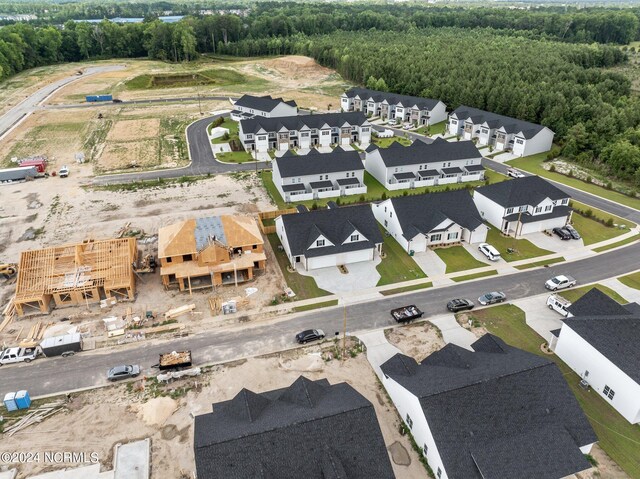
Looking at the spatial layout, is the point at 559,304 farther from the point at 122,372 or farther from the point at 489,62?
the point at 489,62

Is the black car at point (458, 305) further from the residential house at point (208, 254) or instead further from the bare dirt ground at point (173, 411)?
the residential house at point (208, 254)

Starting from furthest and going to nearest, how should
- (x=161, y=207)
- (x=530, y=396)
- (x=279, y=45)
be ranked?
(x=279, y=45) → (x=161, y=207) → (x=530, y=396)

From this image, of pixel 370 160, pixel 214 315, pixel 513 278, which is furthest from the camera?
pixel 370 160

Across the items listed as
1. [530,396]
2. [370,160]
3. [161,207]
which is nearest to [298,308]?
[530,396]

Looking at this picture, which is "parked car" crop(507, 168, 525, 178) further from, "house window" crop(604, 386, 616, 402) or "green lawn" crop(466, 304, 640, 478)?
"house window" crop(604, 386, 616, 402)

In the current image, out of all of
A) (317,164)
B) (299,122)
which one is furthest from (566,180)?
(299,122)

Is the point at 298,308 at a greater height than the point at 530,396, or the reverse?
the point at 530,396

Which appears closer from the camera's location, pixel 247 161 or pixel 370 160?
pixel 370 160

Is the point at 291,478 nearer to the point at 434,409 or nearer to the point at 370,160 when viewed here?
the point at 434,409
